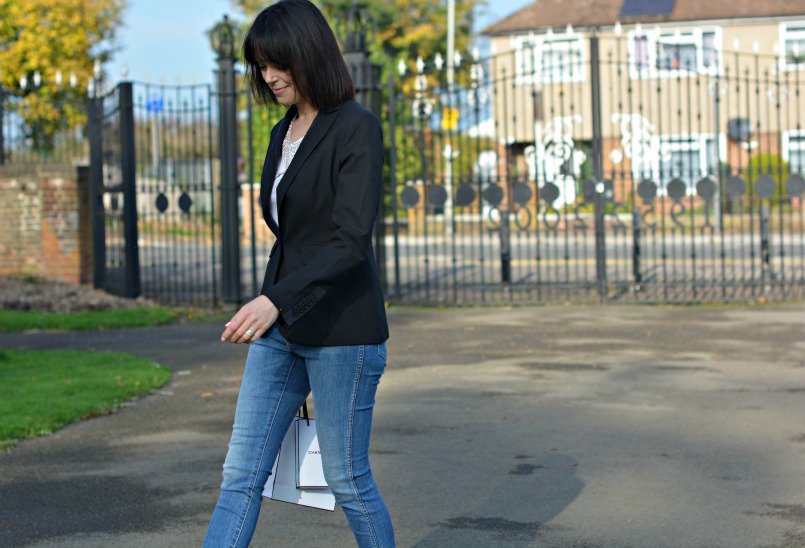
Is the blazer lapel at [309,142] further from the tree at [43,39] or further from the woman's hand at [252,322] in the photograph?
the tree at [43,39]

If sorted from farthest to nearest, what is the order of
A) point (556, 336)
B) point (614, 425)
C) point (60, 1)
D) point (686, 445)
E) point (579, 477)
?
point (60, 1), point (556, 336), point (614, 425), point (686, 445), point (579, 477)

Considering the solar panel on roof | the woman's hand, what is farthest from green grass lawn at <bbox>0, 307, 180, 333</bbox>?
the solar panel on roof

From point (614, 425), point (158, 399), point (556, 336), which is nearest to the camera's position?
point (614, 425)

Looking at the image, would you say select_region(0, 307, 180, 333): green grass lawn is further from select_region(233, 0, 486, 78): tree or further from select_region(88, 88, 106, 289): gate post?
select_region(233, 0, 486, 78): tree

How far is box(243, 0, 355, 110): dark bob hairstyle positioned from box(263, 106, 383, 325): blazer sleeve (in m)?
0.12

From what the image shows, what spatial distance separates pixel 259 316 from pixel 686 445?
3755mm

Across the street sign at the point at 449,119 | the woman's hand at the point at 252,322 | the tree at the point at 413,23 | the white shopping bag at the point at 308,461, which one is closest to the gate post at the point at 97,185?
the street sign at the point at 449,119

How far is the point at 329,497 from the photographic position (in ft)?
12.1

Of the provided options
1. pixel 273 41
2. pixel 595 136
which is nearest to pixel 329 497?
pixel 273 41

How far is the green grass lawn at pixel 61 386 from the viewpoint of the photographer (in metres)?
7.23

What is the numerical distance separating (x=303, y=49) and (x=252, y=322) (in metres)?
0.81

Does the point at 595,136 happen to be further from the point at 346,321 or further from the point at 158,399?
the point at 346,321

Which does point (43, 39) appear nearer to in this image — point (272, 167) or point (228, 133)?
point (228, 133)

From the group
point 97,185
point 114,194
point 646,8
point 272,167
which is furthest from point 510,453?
point 646,8
